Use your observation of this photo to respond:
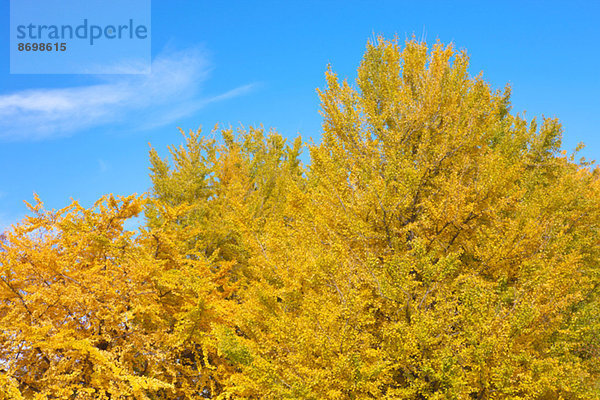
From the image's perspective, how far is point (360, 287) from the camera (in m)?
6.96

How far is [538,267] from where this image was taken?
25.0ft

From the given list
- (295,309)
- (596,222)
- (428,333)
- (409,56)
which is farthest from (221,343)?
(596,222)

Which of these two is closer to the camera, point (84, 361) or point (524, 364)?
point (524, 364)

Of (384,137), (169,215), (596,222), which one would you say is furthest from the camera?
(596,222)

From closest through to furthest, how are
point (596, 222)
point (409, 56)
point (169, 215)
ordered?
point (409, 56) → point (169, 215) → point (596, 222)

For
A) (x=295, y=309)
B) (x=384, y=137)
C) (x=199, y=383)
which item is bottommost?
(x=199, y=383)

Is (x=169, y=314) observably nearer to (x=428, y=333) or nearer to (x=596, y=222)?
(x=428, y=333)

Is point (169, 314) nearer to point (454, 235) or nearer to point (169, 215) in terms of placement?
point (169, 215)

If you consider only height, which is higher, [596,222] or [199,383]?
[596,222]

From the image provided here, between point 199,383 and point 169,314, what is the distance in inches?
74.4

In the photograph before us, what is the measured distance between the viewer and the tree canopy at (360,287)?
598 cm

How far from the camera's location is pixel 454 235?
796 centimetres

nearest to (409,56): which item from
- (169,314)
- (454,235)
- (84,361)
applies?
(454,235)

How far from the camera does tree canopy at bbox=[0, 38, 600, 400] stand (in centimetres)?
598
